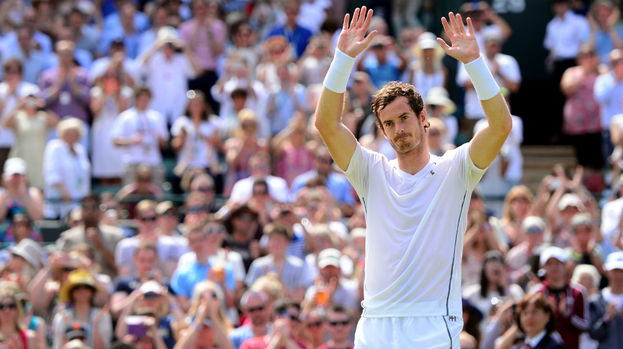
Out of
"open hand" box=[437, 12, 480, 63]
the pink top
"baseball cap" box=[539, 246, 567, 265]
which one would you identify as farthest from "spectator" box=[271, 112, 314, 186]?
"open hand" box=[437, 12, 480, 63]

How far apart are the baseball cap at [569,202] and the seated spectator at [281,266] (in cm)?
254

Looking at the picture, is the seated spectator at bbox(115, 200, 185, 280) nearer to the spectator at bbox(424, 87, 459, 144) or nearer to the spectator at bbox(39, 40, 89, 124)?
the spectator at bbox(424, 87, 459, 144)

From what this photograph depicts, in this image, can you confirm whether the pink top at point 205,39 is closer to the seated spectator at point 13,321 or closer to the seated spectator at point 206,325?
the seated spectator at point 206,325

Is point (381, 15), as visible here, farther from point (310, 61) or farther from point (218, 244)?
point (218, 244)

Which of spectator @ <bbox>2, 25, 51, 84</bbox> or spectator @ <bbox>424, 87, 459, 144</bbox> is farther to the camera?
spectator @ <bbox>2, 25, 51, 84</bbox>

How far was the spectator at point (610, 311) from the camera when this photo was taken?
8922 millimetres

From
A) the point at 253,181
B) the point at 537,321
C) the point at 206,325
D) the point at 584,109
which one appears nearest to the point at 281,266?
the point at 206,325

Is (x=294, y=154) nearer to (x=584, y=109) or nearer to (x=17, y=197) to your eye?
(x=17, y=197)

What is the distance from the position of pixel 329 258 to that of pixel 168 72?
217 inches

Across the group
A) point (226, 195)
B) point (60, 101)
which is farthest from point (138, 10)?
point (226, 195)

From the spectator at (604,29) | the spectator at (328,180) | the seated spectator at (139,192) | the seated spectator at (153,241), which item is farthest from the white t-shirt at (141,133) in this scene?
the spectator at (604,29)

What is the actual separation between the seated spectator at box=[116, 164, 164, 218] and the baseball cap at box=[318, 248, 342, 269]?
10.2ft

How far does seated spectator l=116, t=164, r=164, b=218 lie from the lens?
484 inches

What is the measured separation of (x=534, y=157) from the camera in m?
15.2
